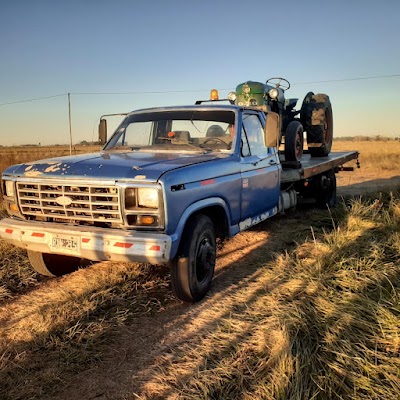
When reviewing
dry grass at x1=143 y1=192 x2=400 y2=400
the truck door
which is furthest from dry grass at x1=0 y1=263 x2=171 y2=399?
the truck door

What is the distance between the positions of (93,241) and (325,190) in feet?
21.1

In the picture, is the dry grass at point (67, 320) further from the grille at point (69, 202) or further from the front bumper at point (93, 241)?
the grille at point (69, 202)

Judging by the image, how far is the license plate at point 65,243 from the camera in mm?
3681

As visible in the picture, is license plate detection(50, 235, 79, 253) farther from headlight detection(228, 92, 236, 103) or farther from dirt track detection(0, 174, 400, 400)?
headlight detection(228, 92, 236, 103)

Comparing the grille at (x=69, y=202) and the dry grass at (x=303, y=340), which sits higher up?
the grille at (x=69, y=202)

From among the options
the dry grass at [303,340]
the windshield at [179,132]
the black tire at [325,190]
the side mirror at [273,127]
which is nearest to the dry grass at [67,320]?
A: the dry grass at [303,340]

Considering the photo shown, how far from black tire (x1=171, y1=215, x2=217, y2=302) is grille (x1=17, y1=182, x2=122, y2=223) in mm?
706

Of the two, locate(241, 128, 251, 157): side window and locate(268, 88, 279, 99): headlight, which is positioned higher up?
locate(268, 88, 279, 99): headlight

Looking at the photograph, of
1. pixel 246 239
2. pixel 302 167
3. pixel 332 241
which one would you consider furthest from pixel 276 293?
pixel 302 167

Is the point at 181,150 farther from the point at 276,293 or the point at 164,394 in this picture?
the point at 164,394

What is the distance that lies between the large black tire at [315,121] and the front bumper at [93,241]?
22.6ft

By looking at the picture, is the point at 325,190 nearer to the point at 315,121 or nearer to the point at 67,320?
the point at 315,121

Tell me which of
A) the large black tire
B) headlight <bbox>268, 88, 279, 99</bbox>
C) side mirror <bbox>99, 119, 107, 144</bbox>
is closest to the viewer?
side mirror <bbox>99, 119, 107, 144</bbox>

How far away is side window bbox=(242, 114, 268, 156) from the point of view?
17.3ft
